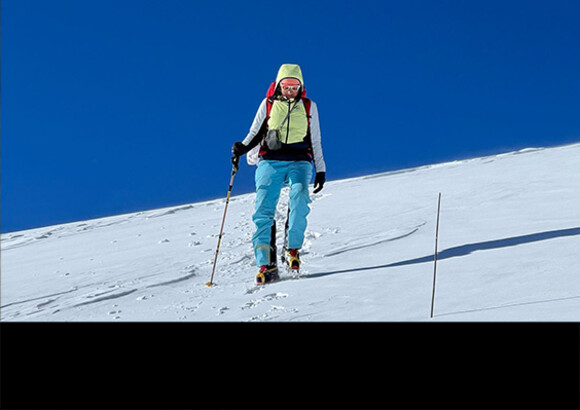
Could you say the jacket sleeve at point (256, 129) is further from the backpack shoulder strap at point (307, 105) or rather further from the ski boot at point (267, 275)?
the ski boot at point (267, 275)

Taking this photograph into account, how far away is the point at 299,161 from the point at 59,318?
2534 mm

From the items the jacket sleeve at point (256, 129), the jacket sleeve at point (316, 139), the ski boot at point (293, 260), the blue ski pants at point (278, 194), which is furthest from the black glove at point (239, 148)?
the ski boot at point (293, 260)

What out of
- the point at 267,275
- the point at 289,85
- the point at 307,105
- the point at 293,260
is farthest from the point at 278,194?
the point at 289,85

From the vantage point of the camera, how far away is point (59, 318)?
4.91 meters

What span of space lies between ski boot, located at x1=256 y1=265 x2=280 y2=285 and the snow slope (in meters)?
0.11

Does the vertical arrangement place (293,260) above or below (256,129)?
below

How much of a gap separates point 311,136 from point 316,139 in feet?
0.21

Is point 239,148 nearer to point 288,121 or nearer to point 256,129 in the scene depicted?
point 256,129

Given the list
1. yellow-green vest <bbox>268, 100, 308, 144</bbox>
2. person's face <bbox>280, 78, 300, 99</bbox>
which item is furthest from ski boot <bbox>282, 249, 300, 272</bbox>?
person's face <bbox>280, 78, 300, 99</bbox>

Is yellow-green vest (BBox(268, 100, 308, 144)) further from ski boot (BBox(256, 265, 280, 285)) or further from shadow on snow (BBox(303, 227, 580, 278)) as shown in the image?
shadow on snow (BBox(303, 227, 580, 278))

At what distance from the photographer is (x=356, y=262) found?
18.9 ft

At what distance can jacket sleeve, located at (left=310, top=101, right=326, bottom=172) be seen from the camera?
5645 mm
